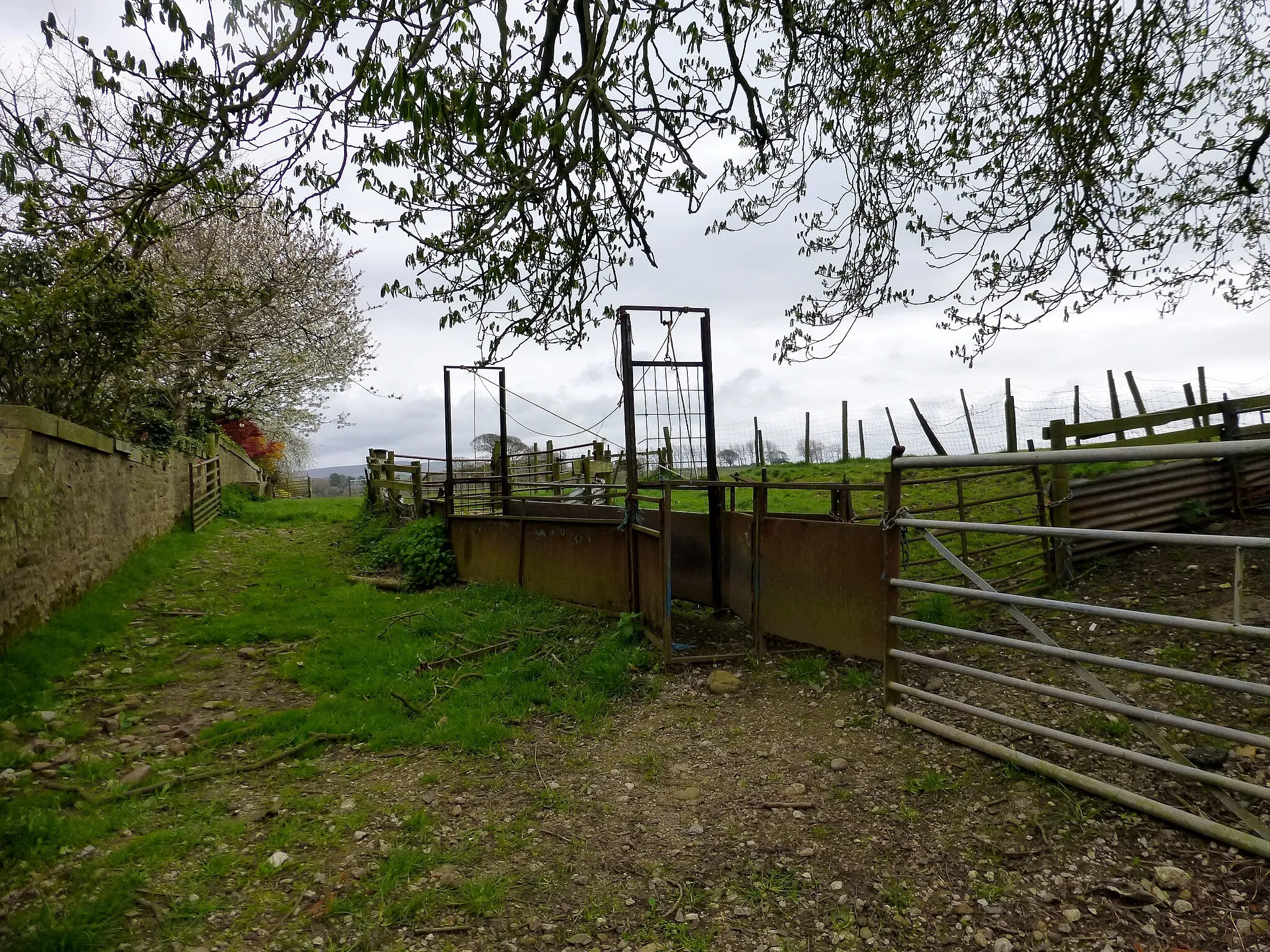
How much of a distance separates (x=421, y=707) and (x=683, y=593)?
2490 millimetres

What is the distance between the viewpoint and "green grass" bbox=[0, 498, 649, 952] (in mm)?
2971

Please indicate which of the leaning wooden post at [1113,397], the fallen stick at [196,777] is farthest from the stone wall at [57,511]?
the leaning wooden post at [1113,397]

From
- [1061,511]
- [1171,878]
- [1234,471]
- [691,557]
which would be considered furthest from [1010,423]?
[1171,878]

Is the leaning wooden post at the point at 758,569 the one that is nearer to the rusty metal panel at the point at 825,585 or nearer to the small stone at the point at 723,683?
the rusty metal panel at the point at 825,585

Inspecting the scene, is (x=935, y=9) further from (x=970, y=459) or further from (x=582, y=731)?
(x=582, y=731)

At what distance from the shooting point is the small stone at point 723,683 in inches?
192

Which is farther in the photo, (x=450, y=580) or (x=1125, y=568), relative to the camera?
(x=450, y=580)

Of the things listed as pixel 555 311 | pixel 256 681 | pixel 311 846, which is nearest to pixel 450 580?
pixel 256 681

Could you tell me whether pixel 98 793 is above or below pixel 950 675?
below

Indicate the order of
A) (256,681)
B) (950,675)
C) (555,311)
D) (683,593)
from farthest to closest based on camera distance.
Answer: (683,593) < (256,681) < (555,311) < (950,675)

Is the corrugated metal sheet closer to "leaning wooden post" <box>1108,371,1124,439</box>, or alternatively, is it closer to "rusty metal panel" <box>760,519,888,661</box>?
"rusty metal panel" <box>760,519,888,661</box>

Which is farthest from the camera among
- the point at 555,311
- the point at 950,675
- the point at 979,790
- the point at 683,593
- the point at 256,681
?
the point at 683,593

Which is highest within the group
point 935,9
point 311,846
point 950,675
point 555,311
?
point 935,9

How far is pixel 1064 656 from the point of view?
304 centimetres
